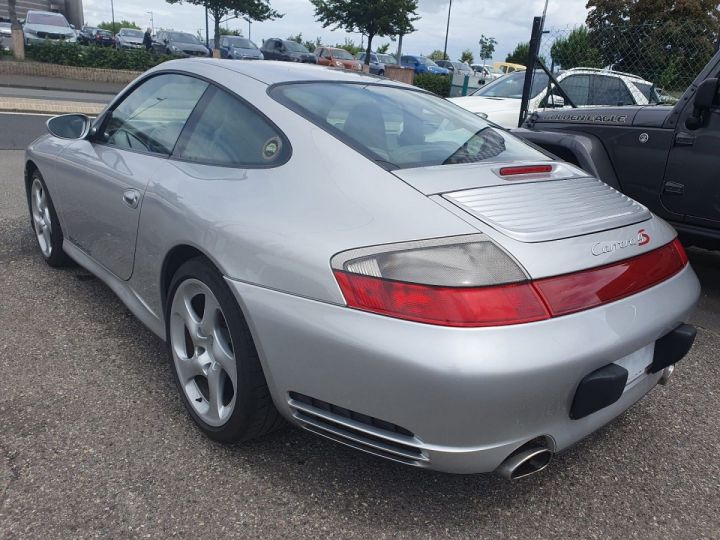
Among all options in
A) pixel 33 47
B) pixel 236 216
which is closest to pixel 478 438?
pixel 236 216

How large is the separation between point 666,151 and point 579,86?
5216 millimetres

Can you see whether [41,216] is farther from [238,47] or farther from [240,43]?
[240,43]

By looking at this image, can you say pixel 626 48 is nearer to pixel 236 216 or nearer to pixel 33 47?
pixel 236 216

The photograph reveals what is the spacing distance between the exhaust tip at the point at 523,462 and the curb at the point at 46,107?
13.2m

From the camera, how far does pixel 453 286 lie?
172 centimetres

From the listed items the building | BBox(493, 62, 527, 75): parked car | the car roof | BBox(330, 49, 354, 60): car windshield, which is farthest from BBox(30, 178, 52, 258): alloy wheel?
the building

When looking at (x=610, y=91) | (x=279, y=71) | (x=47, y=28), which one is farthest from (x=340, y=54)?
(x=279, y=71)

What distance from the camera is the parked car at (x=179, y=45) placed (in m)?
25.5

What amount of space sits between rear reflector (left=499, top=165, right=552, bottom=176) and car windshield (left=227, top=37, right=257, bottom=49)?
28.3m

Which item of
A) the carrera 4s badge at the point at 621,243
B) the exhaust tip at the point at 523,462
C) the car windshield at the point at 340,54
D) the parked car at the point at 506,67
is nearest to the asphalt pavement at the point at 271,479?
the exhaust tip at the point at 523,462

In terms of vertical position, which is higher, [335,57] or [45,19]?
[45,19]

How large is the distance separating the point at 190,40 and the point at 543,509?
28.0 m

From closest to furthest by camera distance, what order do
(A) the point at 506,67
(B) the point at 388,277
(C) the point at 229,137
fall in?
(B) the point at 388,277
(C) the point at 229,137
(A) the point at 506,67

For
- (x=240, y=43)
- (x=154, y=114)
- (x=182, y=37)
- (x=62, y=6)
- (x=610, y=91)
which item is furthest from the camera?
(x=62, y=6)
